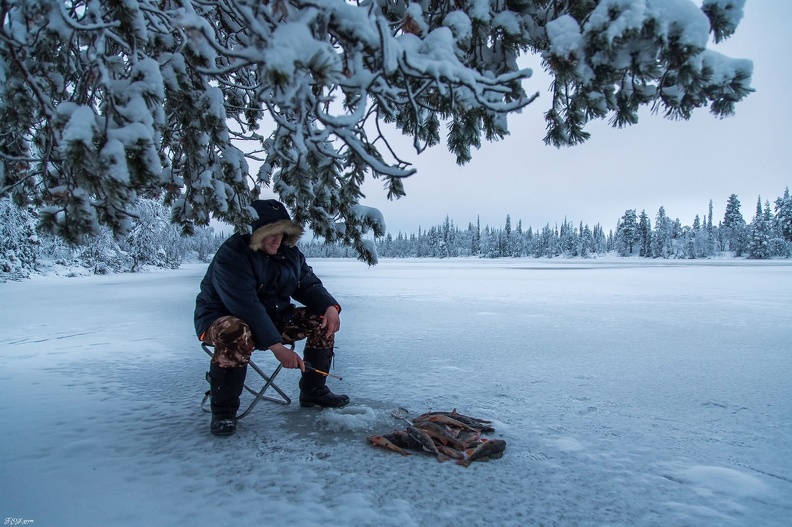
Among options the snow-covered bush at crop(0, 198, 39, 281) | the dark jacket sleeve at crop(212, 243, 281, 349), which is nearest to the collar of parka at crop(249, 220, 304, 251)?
the dark jacket sleeve at crop(212, 243, 281, 349)

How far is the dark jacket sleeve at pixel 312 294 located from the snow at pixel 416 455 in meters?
0.80

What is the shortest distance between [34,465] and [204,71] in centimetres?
230

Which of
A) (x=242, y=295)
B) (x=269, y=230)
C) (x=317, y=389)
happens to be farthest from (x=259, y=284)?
(x=317, y=389)

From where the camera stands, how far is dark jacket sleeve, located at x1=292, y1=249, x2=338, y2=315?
11.4 feet

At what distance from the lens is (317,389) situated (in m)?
3.39

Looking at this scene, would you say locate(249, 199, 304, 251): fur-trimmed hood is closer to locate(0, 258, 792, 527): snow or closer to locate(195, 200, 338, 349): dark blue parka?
locate(195, 200, 338, 349): dark blue parka

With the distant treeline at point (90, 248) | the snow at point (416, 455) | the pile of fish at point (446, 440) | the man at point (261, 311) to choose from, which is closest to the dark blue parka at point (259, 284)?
the man at point (261, 311)

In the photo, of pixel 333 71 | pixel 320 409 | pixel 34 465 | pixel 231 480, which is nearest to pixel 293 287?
pixel 320 409

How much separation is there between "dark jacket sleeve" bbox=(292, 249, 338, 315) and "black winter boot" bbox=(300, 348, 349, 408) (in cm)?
34

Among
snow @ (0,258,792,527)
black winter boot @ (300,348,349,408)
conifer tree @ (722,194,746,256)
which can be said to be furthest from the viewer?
conifer tree @ (722,194,746,256)

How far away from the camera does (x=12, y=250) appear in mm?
20391

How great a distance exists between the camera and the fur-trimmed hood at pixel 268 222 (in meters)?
3.09

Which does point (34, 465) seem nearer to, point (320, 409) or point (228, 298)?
point (228, 298)

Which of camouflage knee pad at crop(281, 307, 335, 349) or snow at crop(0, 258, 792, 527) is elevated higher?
camouflage knee pad at crop(281, 307, 335, 349)
